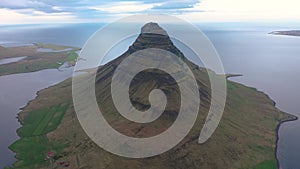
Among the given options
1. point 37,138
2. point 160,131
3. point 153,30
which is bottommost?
point 37,138

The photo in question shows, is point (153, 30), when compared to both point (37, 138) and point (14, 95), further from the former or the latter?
point (14, 95)

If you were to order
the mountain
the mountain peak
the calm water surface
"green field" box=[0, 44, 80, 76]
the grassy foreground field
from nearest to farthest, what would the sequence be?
the grassy foreground field → the mountain → the calm water surface → the mountain peak → "green field" box=[0, 44, 80, 76]

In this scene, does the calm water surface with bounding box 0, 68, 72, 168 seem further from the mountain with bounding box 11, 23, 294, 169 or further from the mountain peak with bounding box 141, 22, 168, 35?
the mountain peak with bounding box 141, 22, 168, 35

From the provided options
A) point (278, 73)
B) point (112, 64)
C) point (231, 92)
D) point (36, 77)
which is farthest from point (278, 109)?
point (36, 77)

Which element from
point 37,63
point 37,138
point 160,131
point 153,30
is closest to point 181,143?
point 160,131

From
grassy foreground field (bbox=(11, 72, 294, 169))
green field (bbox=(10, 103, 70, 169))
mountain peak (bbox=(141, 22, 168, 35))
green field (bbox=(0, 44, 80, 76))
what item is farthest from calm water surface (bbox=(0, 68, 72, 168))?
mountain peak (bbox=(141, 22, 168, 35))

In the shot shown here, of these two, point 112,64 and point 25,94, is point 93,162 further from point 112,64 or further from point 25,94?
point 25,94

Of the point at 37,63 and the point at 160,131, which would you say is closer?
the point at 160,131

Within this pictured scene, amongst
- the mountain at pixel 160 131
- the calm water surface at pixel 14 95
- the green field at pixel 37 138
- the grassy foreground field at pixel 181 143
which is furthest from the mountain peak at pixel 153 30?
the calm water surface at pixel 14 95

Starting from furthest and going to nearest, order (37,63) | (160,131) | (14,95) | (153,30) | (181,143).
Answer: (37,63), (14,95), (153,30), (160,131), (181,143)
